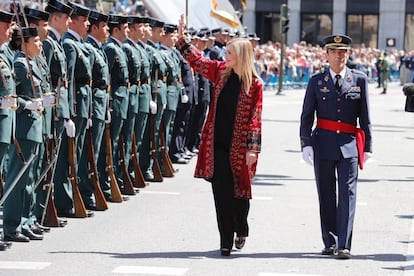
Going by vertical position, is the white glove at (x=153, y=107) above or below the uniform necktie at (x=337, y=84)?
below

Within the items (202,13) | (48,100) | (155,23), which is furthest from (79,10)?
(202,13)

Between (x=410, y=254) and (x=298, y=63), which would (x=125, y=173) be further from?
(x=298, y=63)

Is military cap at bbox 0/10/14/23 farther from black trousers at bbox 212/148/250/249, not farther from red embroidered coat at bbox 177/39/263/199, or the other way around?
black trousers at bbox 212/148/250/249

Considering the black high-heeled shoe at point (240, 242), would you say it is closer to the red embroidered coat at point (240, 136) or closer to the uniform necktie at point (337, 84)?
the red embroidered coat at point (240, 136)

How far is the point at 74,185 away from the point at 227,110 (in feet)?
7.63

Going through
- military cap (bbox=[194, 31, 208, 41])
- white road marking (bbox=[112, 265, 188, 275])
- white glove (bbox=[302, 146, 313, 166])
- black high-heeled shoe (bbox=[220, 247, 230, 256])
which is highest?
military cap (bbox=[194, 31, 208, 41])

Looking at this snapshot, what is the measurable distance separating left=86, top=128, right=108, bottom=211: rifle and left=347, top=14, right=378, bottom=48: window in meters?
60.7

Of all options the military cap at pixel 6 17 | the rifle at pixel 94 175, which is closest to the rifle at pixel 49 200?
the rifle at pixel 94 175

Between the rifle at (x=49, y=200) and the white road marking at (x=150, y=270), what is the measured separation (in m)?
1.88

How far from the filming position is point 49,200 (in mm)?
10414

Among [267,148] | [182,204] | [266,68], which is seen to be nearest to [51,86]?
[182,204]

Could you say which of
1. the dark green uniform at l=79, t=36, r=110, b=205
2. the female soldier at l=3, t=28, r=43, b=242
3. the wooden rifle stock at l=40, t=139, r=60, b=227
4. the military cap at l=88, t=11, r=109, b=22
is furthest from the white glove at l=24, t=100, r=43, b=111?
the military cap at l=88, t=11, r=109, b=22

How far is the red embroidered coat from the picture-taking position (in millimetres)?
9203

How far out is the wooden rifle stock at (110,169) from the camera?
12109 millimetres
